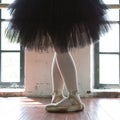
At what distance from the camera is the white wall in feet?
7.17

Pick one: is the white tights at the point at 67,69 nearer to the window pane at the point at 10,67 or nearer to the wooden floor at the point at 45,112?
the wooden floor at the point at 45,112

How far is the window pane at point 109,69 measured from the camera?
244 cm

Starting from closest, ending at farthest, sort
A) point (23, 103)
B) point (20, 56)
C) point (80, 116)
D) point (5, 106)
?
point (80, 116) → point (5, 106) → point (23, 103) → point (20, 56)

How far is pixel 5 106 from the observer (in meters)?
1.76

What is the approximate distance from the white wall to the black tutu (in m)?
0.58

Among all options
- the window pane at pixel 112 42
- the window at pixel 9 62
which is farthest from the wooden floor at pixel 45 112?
the window pane at pixel 112 42

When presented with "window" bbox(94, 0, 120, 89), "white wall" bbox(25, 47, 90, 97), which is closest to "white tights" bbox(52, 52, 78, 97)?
"white wall" bbox(25, 47, 90, 97)

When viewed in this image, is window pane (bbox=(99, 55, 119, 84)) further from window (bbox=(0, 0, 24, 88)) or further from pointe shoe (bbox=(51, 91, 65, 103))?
pointe shoe (bbox=(51, 91, 65, 103))

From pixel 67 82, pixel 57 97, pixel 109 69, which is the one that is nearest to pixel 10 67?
pixel 109 69

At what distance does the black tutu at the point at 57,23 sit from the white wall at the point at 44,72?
0.58 metres

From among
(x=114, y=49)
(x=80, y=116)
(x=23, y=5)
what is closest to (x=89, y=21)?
(x=23, y=5)

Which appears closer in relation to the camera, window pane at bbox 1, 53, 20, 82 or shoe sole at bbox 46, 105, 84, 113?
shoe sole at bbox 46, 105, 84, 113

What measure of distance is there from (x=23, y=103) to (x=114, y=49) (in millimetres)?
909

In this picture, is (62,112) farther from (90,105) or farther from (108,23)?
(108,23)
